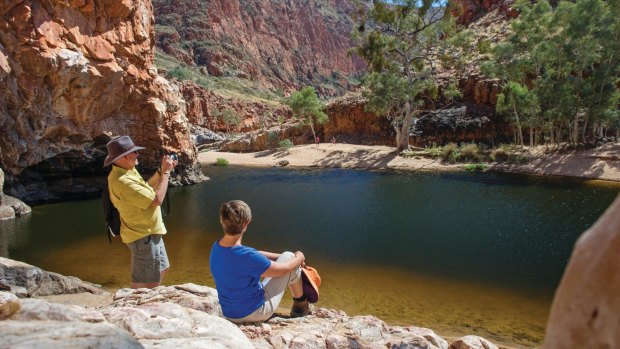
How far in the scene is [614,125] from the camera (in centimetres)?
2412

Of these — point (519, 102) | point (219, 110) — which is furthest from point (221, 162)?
point (219, 110)

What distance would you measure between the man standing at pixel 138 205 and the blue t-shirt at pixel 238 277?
1.16 meters

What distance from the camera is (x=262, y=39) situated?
354ft

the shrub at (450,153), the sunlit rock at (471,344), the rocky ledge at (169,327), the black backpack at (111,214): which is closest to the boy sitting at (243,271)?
the rocky ledge at (169,327)

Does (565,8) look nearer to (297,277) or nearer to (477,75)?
(477,75)

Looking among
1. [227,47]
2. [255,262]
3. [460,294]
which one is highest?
[227,47]

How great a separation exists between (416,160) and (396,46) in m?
9.06

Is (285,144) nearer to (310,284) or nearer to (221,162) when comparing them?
(221,162)

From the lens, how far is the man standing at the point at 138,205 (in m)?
4.29

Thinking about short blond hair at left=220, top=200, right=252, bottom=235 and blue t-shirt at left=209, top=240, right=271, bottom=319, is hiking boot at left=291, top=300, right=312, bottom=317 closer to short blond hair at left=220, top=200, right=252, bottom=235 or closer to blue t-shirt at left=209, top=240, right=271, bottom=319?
blue t-shirt at left=209, top=240, right=271, bottom=319

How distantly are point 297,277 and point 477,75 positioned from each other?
3550 centimetres

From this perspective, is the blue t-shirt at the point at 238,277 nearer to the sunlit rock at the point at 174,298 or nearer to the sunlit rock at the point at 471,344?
the sunlit rock at the point at 174,298

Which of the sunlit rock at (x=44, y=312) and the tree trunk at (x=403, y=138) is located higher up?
the tree trunk at (x=403, y=138)

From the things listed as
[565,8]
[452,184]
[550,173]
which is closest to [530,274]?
[452,184]
